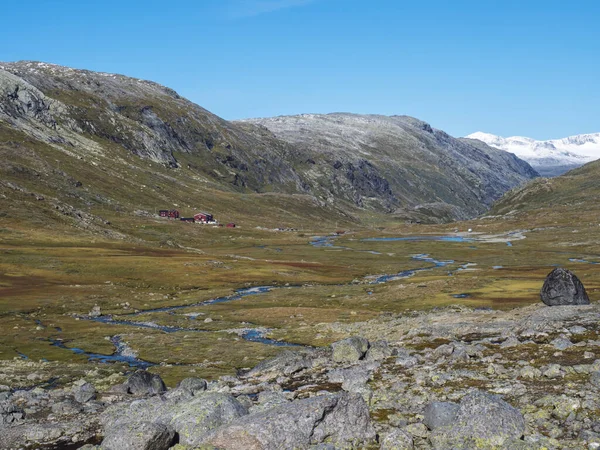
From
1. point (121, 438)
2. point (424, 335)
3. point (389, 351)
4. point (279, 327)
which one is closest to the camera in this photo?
point (121, 438)

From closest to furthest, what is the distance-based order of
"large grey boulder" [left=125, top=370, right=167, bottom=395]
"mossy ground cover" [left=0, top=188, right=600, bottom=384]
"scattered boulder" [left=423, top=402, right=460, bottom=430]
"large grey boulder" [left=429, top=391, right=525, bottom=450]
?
"large grey boulder" [left=429, top=391, right=525, bottom=450] < "scattered boulder" [left=423, top=402, right=460, bottom=430] < "large grey boulder" [left=125, top=370, right=167, bottom=395] < "mossy ground cover" [left=0, top=188, right=600, bottom=384]

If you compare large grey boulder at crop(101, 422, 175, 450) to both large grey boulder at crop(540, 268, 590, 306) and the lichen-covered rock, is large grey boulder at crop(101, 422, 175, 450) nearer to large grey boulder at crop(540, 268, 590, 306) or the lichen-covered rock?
the lichen-covered rock

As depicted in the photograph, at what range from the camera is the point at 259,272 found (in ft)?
454

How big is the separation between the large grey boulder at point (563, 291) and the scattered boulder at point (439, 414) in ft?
153

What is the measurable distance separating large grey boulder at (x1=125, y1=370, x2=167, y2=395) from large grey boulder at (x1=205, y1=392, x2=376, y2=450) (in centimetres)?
2086

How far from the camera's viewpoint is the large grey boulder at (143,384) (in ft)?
137

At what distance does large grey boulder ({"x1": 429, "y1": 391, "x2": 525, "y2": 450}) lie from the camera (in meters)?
21.5

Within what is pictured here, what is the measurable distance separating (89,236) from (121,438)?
582ft

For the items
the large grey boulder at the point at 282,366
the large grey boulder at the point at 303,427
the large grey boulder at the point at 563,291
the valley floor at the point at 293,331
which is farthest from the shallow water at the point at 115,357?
the large grey boulder at the point at 563,291

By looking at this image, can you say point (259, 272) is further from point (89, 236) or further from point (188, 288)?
point (89, 236)

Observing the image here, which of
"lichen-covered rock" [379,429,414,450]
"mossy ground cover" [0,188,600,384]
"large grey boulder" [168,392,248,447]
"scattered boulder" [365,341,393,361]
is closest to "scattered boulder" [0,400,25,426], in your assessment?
"large grey boulder" [168,392,248,447]

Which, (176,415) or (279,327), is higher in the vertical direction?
(176,415)

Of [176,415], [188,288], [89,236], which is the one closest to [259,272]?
[188,288]

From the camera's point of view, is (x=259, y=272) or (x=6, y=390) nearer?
(x=6, y=390)
